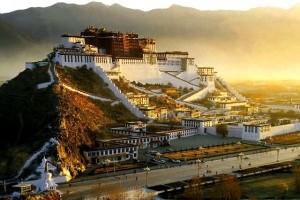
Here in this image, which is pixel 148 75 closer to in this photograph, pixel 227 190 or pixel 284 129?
pixel 284 129

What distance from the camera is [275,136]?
206 ft

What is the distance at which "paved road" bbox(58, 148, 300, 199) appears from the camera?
1525 inches

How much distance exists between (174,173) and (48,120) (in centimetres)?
1205

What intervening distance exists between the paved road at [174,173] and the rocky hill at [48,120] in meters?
3.31

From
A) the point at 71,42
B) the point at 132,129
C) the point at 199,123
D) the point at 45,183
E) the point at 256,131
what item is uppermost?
the point at 71,42

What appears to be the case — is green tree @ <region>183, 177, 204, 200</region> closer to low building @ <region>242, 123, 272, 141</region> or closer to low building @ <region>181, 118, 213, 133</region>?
low building @ <region>242, 123, 272, 141</region>

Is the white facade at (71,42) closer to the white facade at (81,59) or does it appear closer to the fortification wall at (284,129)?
the white facade at (81,59)

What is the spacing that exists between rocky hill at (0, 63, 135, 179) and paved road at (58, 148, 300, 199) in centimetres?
331

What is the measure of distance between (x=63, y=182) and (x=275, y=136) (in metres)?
31.3

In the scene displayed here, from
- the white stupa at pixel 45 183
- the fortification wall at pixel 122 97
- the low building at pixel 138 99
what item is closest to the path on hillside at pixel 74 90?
the fortification wall at pixel 122 97

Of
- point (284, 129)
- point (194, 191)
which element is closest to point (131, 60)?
point (284, 129)

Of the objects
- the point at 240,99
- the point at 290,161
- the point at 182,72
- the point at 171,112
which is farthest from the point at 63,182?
the point at 240,99

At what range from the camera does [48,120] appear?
46375mm

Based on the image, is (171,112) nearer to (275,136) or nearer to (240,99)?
(275,136)
